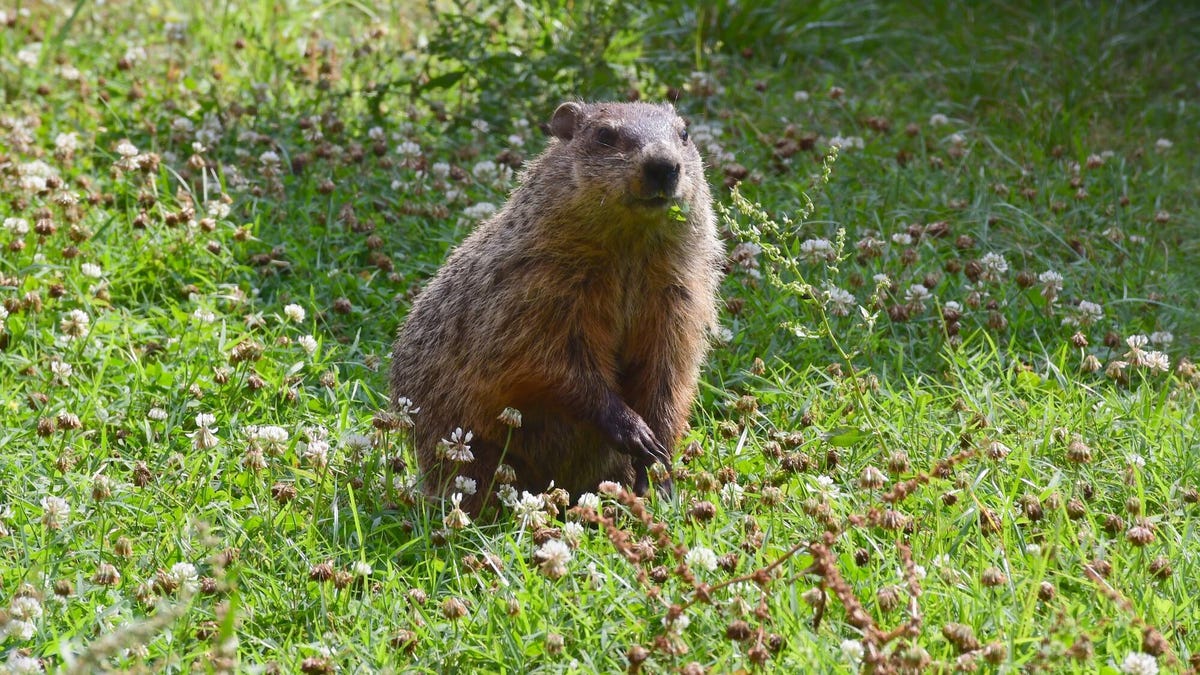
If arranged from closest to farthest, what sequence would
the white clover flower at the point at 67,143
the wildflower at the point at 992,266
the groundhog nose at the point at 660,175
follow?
1. the groundhog nose at the point at 660,175
2. the wildflower at the point at 992,266
3. the white clover flower at the point at 67,143

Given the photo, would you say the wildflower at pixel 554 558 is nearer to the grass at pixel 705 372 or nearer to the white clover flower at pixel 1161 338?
the grass at pixel 705 372

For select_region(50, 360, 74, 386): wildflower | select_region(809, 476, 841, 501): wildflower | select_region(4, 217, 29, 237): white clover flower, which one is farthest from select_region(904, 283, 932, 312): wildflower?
select_region(4, 217, 29, 237): white clover flower

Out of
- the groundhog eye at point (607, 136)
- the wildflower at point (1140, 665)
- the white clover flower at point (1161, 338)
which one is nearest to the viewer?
the wildflower at point (1140, 665)

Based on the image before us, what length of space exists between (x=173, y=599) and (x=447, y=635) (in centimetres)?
75

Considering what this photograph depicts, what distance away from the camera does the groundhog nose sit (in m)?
4.44

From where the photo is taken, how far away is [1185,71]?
29.0 feet

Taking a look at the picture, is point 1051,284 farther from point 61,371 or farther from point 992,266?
point 61,371

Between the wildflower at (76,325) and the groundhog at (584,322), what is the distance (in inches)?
52.3

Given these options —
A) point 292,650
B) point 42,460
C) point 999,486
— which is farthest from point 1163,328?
point 42,460

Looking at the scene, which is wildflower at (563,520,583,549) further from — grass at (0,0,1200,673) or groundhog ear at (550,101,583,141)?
groundhog ear at (550,101,583,141)

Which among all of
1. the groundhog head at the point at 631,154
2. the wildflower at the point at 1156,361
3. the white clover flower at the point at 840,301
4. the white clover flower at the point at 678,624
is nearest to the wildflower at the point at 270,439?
the groundhog head at the point at 631,154

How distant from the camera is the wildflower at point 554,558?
11.8ft

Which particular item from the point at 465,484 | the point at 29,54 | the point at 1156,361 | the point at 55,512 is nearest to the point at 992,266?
the point at 1156,361

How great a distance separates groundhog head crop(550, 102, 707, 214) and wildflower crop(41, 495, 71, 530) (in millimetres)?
1860
